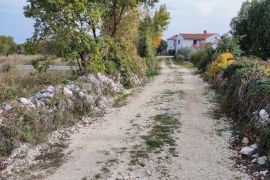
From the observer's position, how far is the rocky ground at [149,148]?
7.24 m

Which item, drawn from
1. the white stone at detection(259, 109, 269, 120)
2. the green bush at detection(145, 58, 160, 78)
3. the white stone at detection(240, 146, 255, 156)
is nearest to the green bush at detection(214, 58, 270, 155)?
the white stone at detection(259, 109, 269, 120)

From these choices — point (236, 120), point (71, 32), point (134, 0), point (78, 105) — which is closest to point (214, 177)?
point (236, 120)

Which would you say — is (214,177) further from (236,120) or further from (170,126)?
(236,120)

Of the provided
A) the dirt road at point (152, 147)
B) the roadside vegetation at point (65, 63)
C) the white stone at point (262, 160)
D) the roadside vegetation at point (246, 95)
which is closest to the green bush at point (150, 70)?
the roadside vegetation at point (65, 63)

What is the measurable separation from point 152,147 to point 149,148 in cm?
12

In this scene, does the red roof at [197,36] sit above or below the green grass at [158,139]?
above

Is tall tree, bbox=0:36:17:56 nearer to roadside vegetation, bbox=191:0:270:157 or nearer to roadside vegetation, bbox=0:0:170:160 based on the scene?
roadside vegetation, bbox=0:0:170:160

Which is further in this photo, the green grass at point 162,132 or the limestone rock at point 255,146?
the green grass at point 162,132

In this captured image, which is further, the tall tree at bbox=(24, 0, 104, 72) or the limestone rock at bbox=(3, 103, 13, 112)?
the tall tree at bbox=(24, 0, 104, 72)

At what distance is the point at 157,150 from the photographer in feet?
28.3

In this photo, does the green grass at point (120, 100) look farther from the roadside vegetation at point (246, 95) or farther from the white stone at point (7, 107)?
the white stone at point (7, 107)

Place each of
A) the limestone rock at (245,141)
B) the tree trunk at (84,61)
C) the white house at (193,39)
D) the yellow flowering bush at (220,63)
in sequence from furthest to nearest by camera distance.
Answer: the white house at (193,39)
the yellow flowering bush at (220,63)
the tree trunk at (84,61)
the limestone rock at (245,141)

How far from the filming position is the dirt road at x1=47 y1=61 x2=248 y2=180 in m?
7.27

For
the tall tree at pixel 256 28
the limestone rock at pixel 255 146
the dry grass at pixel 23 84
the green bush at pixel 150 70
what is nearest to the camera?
the limestone rock at pixel 255 146
